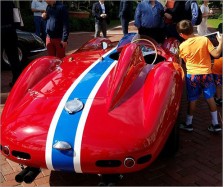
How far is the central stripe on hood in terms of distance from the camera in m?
2.57

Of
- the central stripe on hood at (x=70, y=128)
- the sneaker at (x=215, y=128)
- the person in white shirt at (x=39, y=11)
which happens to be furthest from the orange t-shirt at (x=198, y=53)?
the person in white shirt at (x=39, y=11)

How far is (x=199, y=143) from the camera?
385 cm

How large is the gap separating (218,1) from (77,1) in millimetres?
11431

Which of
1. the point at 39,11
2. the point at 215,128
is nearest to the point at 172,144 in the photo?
the point at 215,128

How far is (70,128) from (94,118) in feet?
0.75

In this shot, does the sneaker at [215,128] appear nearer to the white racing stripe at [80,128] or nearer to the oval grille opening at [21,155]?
the white racing stripe at [80,128]

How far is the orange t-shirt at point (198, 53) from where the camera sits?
386cm

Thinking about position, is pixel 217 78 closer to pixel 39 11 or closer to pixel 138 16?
pixel 138 16

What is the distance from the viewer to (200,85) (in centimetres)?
400

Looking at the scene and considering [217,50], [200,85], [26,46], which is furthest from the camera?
[26,46]

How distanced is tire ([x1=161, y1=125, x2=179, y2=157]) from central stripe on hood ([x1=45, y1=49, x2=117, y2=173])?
0.92 meters

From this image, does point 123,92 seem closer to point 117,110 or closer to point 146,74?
point 117,110

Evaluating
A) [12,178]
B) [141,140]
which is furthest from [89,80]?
[12,178]

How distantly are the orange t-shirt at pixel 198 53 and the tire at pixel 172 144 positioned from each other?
926 mm
